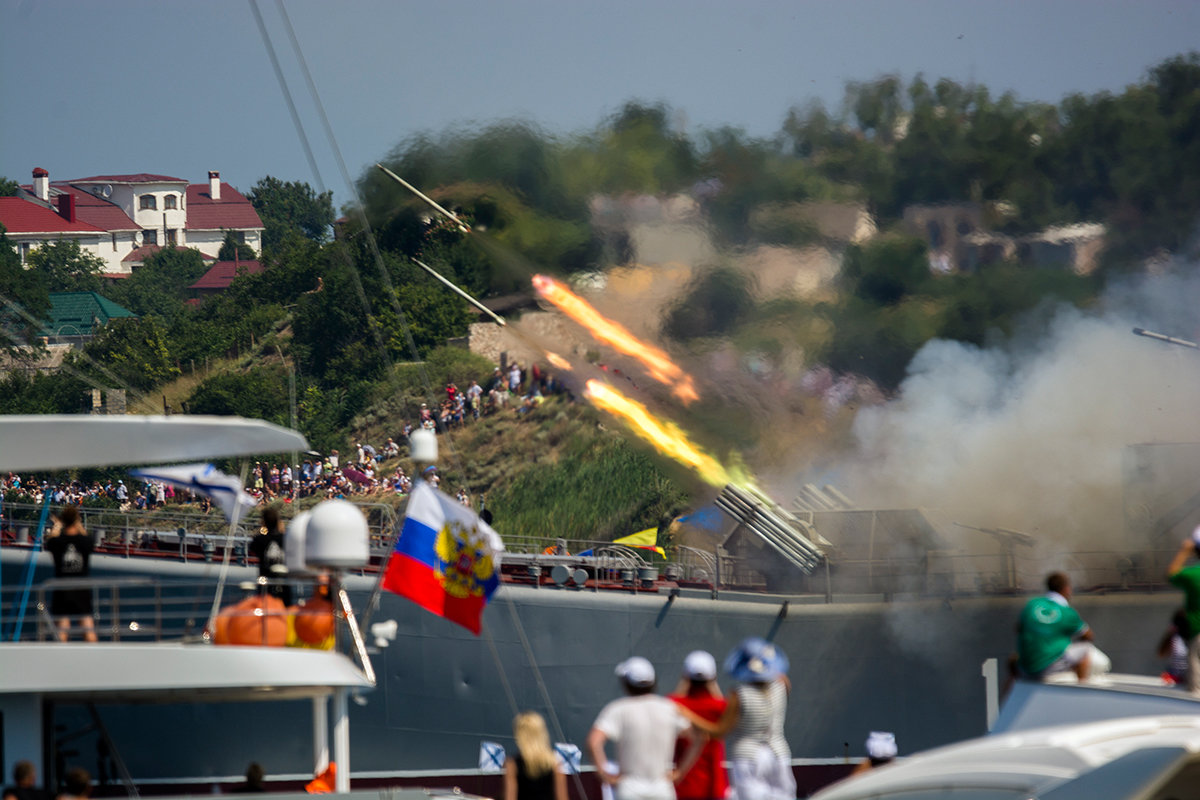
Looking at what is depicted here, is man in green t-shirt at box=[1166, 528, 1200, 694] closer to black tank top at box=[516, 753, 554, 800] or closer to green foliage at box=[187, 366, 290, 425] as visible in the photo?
black tank top at box=[516, 753, 554, 800]

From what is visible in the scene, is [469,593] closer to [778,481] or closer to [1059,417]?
[778,481]

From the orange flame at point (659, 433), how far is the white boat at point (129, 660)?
1666 centimetres

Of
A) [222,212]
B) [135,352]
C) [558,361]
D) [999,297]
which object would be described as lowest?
[558,361]

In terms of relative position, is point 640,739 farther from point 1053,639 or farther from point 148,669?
point 148,669

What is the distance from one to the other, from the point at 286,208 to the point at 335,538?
396ft

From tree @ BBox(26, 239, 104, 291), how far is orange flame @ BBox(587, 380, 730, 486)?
232 feet

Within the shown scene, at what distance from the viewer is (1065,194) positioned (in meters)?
34.6

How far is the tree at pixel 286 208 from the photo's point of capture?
126688 millimetres

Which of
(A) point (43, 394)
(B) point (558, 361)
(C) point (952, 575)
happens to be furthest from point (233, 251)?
(C) point (952, 575)

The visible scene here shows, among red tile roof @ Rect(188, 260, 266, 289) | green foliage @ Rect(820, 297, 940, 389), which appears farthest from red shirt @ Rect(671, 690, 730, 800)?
red tile roof @ Rect(188, 260, 266, 289)

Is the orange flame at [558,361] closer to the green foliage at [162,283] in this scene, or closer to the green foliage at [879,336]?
the green foliage at [879,336]

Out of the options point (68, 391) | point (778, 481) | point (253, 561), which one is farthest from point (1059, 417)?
point (68, 391)

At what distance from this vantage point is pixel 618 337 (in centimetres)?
3066

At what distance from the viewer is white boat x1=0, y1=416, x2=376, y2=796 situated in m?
12.7
